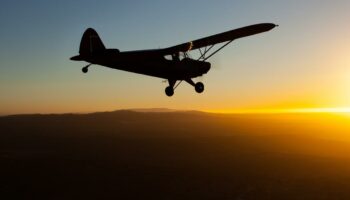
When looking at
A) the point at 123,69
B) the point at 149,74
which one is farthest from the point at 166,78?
the point at 123,69

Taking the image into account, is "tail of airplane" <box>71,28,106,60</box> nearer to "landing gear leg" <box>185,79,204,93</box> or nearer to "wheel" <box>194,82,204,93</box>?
"landing gear leg" <box>185,79,204,93</box>

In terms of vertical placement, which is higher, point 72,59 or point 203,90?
point 72,59

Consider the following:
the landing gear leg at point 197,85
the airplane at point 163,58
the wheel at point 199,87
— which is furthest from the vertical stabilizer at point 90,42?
the wheel at point 199,87

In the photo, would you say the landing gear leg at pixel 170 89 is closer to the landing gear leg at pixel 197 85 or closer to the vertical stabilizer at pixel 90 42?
the landing gear leg at pixel 197 85

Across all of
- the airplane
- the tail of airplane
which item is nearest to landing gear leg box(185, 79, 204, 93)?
the airplane

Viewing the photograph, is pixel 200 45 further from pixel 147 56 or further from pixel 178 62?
pixel 147 56

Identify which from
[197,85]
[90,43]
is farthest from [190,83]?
[90,43]

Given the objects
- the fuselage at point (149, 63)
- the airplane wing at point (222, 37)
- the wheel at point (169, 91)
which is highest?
the airplane wing at point (222, 37)

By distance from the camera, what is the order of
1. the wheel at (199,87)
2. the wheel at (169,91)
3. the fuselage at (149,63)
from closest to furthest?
the fuselage at (149,63)
the wheel at (169,91)
the wheel at (199,87)
